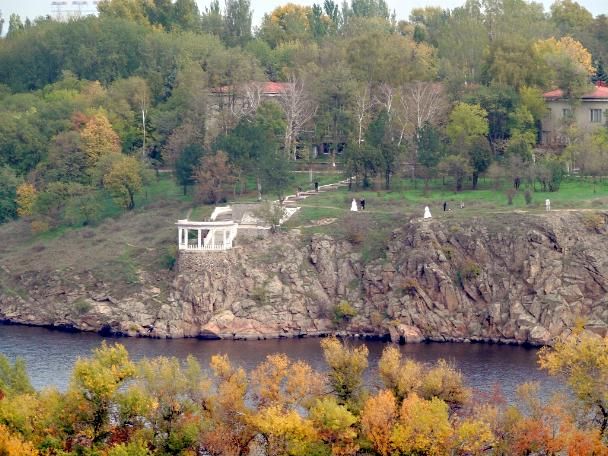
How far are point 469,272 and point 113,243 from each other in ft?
67.2

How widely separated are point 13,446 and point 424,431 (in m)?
14.5

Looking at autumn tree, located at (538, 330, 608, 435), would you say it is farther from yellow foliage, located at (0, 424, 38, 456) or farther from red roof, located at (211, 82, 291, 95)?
red roof, located at (211, 82, 291, 95)

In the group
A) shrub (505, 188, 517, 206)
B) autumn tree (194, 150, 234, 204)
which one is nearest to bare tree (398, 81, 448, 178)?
shrub (505, 188, 517, 206)

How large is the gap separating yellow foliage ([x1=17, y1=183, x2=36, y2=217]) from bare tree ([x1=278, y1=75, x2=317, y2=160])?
15244mm

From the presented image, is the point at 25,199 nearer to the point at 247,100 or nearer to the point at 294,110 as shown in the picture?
the point at 247,100

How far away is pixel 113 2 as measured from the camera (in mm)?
150250

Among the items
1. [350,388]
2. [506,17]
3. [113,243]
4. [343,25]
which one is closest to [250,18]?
[343,25]

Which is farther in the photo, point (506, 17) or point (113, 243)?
point (506, 17)

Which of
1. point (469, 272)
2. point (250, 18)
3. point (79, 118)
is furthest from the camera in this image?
point (250, 18)

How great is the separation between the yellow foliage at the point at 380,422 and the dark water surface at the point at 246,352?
1113cm

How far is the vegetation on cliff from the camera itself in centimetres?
6669

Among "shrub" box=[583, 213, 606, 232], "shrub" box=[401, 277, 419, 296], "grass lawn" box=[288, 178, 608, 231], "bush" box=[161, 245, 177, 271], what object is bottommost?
"shrub" box=[401, 277, 419, 296]

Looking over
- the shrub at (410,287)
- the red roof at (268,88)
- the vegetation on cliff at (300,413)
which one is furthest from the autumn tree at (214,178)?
the vegetation on cliff at (300,413)

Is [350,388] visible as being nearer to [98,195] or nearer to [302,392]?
[302,392]
